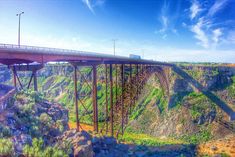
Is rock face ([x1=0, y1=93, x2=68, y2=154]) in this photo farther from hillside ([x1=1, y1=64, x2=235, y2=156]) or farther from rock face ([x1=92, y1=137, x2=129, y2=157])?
hillside ([x1=1, y1=64, x2=235, y2=156])

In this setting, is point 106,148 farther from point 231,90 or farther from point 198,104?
point 231,90

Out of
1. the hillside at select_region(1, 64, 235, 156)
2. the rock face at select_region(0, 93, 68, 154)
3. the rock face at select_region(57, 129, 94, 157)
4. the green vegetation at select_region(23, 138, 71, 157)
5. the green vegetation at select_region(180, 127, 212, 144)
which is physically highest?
the rock face at select_region(0, 93, 68, 154)

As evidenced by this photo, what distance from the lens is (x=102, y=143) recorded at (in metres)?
19.6

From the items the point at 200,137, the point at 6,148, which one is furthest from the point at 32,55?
the point at 200,137

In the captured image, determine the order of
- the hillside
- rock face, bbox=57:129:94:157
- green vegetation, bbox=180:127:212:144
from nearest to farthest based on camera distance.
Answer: rock face, bbox=57:129:94:157, green vegetation, bbox=180:127:212:144, the hillside

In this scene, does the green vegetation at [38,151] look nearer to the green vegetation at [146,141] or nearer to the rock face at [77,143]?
the rock face at [77,143]

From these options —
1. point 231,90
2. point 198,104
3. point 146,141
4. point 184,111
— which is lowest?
point 146,141

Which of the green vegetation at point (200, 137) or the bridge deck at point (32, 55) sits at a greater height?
the bridge deck at point (32, 55)

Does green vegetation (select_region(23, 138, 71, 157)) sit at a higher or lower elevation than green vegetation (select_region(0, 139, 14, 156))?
lower

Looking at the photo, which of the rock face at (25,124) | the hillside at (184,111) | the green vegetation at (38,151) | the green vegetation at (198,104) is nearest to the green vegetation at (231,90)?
the hillside at (184,111)

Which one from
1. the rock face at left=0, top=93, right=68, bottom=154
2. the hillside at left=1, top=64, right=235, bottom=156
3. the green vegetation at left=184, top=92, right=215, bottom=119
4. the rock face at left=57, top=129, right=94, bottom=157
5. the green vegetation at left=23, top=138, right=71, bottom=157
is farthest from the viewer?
the green vegetation at left=184, top=92, right=215, bottom=119

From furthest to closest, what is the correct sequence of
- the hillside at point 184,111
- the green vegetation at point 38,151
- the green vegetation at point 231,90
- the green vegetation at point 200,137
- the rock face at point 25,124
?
1. the green vegetation at point 231,90
2. the hillside at point 184,111
3. the green vegetation at point 200,137
4. the rock face at point 25,124
5. the green vegetation at point 38,151

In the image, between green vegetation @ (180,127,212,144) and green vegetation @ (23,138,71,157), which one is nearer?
green vegetation @ (23,138,71,157)

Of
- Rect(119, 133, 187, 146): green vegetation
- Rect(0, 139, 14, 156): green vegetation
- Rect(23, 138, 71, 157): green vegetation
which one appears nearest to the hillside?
Rect(119, 133, 187, 146): green vegetation
